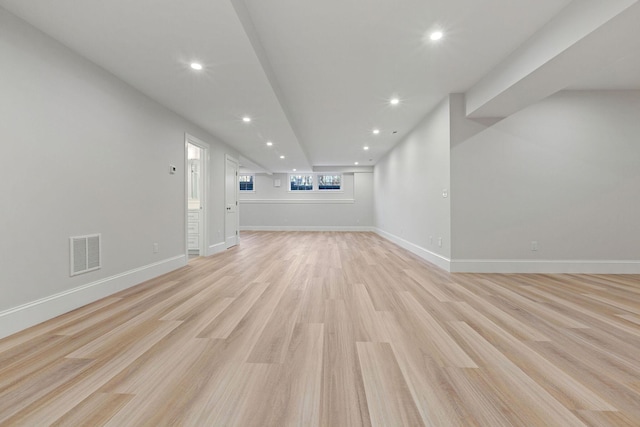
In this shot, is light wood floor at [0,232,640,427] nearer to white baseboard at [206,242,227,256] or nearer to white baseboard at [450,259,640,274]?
white baseboard at [450,259,640,274]

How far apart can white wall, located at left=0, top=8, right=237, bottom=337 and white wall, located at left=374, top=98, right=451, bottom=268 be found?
4.08m

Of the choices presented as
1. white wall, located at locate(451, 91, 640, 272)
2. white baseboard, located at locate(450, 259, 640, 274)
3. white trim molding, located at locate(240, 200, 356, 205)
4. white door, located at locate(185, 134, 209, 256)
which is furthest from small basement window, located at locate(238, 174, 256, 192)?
white baseboard, located at locate(450, 259, 640, 274)

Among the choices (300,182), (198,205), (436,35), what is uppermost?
(436,35)

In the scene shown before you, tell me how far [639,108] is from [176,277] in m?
6.74

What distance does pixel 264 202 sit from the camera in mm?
10602

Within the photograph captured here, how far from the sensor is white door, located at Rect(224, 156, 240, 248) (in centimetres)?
616

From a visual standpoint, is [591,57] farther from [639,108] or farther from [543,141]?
[639,108]

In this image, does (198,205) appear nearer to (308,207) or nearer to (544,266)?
(308,207)

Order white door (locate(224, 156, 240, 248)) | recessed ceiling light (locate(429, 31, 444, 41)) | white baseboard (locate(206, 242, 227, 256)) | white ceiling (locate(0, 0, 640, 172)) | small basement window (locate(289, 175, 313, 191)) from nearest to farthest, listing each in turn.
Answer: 1. white ceiling (locate(0, 0, 640, 172))
2. recessed ceiling light (locate(429, 31, 444, 41))
3. white baseboard (locate(206, 242, 227, 256))
4. white door (locate(224, 156, 240, 248))
5. small basement window (locate(289, 175, 313, 191))

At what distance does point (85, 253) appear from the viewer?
258cm

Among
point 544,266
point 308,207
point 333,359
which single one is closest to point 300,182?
point 308,207

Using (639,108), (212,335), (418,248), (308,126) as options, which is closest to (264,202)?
(308,126)

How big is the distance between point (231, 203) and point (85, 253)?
Answer: 395cm

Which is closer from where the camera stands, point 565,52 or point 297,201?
point 565,52
